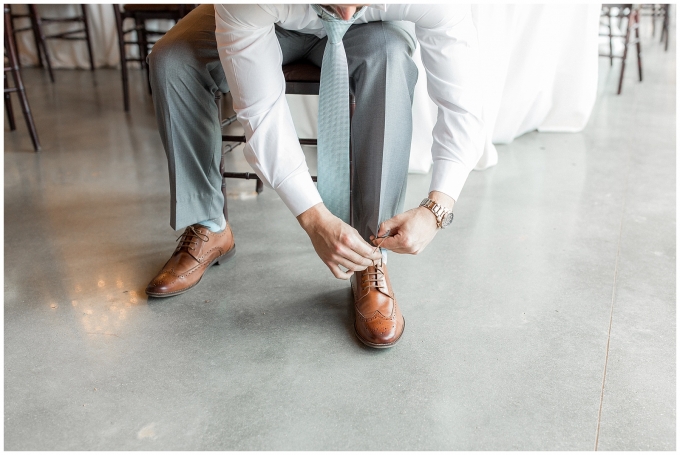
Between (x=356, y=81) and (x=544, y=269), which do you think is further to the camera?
(x=544, y=269)

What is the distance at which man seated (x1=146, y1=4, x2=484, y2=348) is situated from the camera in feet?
3.47

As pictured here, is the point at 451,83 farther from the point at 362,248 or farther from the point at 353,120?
the point at 362,248

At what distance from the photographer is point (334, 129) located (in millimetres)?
1172

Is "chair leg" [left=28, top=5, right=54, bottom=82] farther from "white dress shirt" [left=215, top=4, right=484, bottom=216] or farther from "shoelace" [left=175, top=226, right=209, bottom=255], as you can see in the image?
"white dress shirt" [left=215, top=4, right=484, bottom=216]

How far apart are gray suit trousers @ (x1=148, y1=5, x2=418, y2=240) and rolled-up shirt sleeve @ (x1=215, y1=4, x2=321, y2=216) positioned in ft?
0.53

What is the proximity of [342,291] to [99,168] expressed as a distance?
118cm

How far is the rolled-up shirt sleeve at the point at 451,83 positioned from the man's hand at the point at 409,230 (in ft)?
0.24

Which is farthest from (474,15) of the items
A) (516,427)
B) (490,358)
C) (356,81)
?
(516,427)

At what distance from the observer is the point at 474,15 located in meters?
1.89

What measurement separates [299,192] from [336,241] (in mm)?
113

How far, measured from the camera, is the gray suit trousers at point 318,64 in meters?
1.16

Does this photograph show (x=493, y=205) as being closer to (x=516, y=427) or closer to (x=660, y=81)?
(x=516, y=427)

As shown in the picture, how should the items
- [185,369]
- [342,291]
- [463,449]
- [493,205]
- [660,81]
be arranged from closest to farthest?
[463,449]
[185,369]
[342,291]
[493,205]
[660,81]

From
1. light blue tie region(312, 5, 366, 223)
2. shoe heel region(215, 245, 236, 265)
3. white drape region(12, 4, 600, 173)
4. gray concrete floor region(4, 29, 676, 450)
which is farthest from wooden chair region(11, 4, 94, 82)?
light blue tie region(312, 5, 366, 223)
